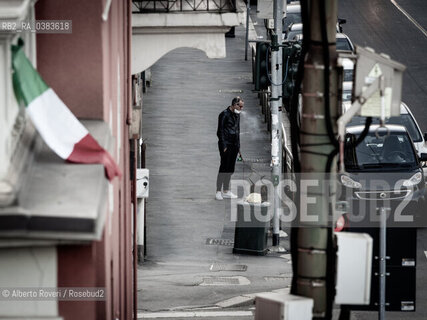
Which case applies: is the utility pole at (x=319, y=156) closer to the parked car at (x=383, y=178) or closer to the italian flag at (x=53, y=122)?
the italian flag at (x=53, y=122)

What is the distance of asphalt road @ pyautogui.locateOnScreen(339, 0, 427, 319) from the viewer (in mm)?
36156

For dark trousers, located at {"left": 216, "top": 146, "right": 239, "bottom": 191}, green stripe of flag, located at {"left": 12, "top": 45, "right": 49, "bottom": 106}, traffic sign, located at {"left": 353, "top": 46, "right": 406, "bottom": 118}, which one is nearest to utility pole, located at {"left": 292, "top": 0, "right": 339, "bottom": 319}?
traffic sign, located at {"left": 353, "top": 46, "right": 406, "bottom": 118}

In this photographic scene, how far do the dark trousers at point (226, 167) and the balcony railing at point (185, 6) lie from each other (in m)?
8.53

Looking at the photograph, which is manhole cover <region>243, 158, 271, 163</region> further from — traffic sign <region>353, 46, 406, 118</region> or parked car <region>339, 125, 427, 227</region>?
traffic sign <region>353, 46, 406, 118</region>

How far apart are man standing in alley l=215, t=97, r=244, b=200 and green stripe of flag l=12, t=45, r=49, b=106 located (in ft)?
53.7

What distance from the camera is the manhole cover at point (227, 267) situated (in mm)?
20203

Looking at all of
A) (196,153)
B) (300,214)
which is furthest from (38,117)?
(196,153)

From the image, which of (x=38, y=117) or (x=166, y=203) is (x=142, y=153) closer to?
(x=166, y=203)

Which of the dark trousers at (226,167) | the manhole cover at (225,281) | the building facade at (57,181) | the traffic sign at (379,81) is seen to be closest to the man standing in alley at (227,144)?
the dark trousers at (226,167)

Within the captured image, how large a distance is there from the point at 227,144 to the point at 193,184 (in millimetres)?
1574

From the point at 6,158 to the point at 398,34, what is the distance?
38327 millimetres

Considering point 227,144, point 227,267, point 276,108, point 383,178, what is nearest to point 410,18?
point 227,144

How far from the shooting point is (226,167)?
2441 cm

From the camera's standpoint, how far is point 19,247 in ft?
26.0
